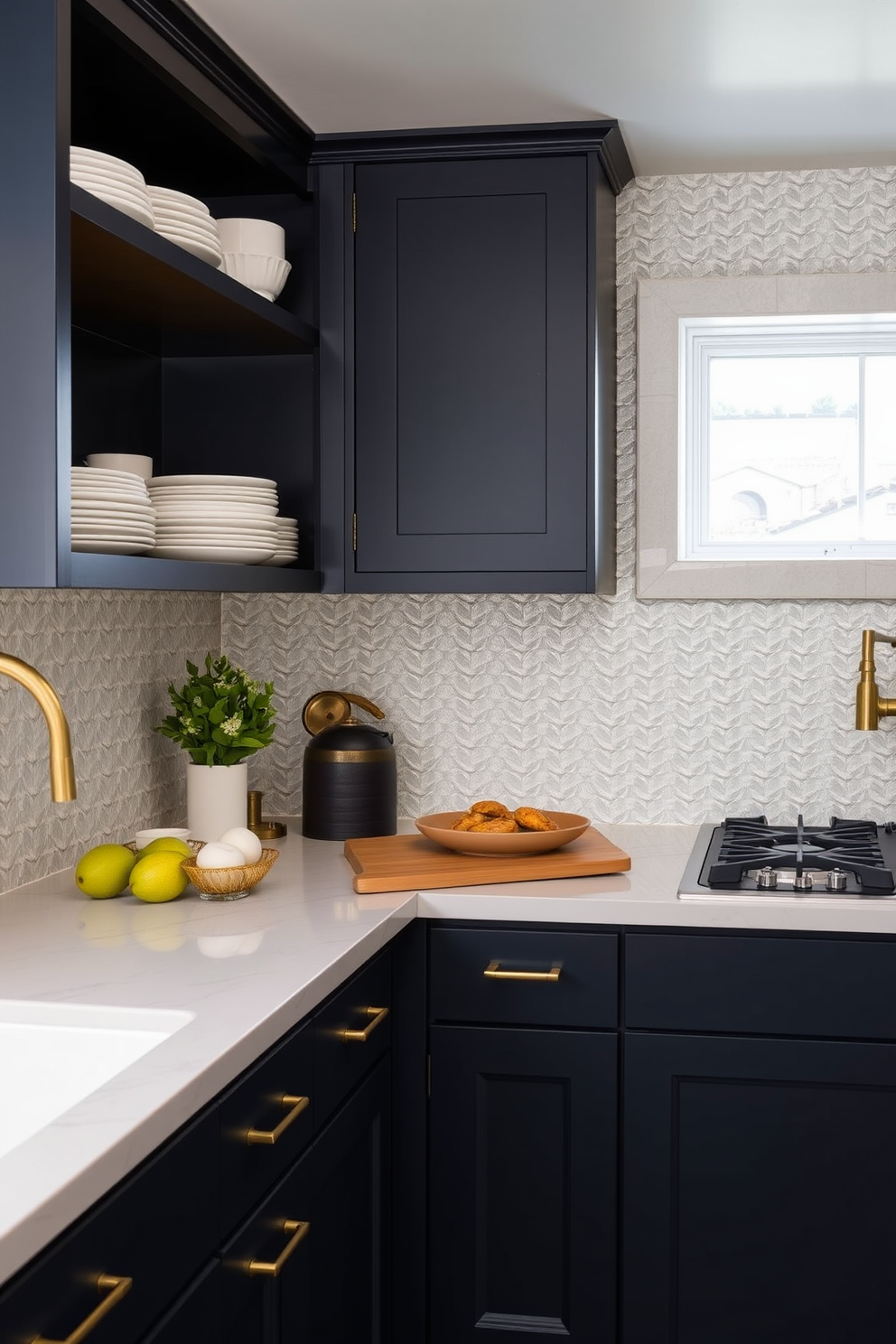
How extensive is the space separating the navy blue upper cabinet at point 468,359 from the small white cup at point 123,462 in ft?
1.70

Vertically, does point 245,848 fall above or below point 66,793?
below

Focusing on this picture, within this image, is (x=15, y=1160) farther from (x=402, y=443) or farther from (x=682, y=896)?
(x=402, y=443)

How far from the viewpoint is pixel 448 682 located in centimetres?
295

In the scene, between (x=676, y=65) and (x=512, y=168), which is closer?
(x=676, y=65)

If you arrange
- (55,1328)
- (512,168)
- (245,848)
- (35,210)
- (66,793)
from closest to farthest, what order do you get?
(55,1328) → (66,793) → (35,210) → (245,848) → (512,168)

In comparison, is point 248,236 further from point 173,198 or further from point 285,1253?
point 285,1253

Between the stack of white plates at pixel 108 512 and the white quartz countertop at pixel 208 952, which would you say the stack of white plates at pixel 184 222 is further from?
the white quartz countertop at pixel 208 952

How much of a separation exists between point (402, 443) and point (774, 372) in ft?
2.89

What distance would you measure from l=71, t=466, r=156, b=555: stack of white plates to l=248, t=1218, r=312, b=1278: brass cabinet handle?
2.94 ft

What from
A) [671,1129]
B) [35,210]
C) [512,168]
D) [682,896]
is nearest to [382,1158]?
[671,1129]

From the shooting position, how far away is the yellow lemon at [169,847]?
2150 millimetres

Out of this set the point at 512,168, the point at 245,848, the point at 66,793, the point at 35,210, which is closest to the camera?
the point at 66,793

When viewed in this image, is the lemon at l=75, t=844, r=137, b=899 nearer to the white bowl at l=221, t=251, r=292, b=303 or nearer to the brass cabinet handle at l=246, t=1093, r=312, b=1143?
the brass cabinet handle at l=246, t=1093, r=312, b=1143

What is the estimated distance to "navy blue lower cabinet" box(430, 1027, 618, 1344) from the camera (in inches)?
87.7
